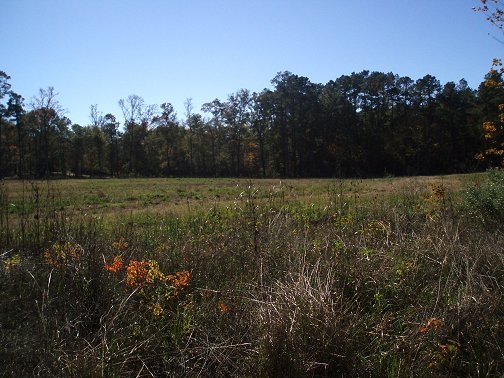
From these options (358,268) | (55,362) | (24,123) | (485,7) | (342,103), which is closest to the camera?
(55,362)

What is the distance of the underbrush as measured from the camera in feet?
Answer: 10.1

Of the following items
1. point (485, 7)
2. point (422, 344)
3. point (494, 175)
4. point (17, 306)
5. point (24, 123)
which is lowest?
point (422, 344)

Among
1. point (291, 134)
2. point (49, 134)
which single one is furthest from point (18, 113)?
point (291, 134)

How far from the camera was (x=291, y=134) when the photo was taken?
236ft

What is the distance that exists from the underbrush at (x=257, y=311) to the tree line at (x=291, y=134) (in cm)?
6057

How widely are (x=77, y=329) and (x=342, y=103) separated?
231ft

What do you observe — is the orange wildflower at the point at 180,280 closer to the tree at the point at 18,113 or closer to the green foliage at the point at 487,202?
the green foliage at the point at 487,202

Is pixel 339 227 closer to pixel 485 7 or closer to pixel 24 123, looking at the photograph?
pixel 485 7

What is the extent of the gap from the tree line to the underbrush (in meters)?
60.6

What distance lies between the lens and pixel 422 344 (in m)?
3.23

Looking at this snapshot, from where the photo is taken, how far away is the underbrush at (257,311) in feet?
10.1

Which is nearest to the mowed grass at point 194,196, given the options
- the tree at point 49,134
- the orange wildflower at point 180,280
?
the orange wildflower at point 180,280

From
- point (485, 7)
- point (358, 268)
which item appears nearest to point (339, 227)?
point (358, 268)

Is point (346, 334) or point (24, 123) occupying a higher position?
point (24, 123)
